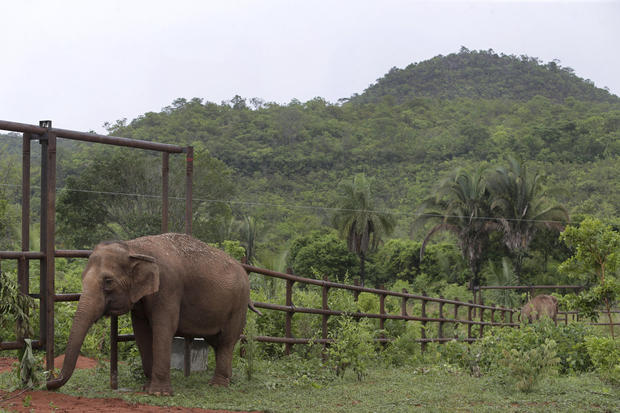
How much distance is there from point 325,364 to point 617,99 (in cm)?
8499

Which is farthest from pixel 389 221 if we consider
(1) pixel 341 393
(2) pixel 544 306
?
(1) pixel 341 393

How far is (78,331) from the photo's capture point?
605 cm

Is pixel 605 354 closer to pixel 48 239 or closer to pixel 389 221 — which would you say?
pixel 48 239

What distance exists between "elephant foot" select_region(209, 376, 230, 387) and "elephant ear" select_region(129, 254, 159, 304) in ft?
4.74

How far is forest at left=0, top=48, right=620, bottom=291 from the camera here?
3491cm

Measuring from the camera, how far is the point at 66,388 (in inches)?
258

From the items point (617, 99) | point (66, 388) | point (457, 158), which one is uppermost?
point (617, 99)

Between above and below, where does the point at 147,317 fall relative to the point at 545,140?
below

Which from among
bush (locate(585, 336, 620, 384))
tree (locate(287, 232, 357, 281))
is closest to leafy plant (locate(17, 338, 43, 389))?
bush (locate(585, 336, 620, 384))

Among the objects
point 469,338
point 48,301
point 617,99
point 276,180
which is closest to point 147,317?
point 48,301

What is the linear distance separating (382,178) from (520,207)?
76.5 feet

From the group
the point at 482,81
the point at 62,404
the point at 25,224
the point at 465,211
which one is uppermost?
the point at 482,81

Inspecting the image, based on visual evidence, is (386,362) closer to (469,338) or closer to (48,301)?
(469,338)

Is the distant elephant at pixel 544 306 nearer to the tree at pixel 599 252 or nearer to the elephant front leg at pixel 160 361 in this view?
the tree at pixel 599 252
